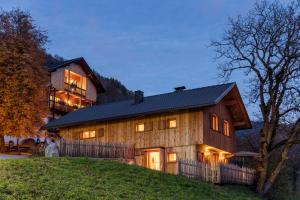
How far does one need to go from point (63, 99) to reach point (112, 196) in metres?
46.9

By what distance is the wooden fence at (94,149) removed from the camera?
34.5 m

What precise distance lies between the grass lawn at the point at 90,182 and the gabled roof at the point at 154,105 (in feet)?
28.8

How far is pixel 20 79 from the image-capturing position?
39344mm

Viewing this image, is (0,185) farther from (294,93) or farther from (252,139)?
(252,139)

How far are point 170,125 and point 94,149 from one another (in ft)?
21.6

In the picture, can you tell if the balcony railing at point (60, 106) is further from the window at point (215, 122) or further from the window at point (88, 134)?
the window at point (215, 122)

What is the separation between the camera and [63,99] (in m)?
66.4

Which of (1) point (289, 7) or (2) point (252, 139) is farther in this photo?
(2) point (252, 139)

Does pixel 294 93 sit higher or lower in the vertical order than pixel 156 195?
higher

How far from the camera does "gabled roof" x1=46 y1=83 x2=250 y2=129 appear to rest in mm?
37344

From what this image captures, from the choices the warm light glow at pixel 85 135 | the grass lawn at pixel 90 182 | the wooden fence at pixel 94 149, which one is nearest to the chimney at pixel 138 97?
the warm light glow at pixel 85 135

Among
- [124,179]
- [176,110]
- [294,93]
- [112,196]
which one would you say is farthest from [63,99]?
[112,196]

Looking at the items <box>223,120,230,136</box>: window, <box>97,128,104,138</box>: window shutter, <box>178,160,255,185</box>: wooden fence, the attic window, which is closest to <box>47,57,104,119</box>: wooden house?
the attic window

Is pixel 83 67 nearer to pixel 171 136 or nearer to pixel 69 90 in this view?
pixel 69 90
